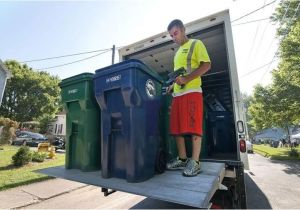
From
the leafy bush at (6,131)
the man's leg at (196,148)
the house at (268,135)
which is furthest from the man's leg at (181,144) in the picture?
the house at (268,135)

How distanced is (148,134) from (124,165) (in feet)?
1.20

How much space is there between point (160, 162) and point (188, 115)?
0.57m

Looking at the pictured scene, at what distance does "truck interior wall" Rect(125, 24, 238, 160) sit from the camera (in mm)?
4439

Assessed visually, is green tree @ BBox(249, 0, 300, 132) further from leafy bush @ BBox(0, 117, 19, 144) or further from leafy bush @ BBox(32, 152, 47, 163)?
leafy bush @ BBox(0, 117, 19, 144)

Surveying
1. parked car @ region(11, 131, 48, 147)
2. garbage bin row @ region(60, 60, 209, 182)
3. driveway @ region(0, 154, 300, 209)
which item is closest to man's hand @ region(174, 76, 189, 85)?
garbage bin row @ region(60, 60, 209, 182)

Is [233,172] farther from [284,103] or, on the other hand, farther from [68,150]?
[284,103]

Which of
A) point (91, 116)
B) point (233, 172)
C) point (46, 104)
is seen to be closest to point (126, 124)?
point (91, 116)

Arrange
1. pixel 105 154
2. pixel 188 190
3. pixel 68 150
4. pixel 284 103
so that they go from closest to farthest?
pixel 188 190 → pixel 105 154 → pixel 68 150 → pixel 284 103

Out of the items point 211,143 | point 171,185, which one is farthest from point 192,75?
point 211,143

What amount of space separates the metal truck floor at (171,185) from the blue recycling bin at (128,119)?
100mm

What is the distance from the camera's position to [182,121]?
2.49m

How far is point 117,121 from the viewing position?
2254 millimetres

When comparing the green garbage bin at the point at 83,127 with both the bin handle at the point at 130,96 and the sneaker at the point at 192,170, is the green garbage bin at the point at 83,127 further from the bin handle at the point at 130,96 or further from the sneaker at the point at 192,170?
the sneaker at the point at 192,170

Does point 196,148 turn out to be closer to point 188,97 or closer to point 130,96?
point 188,97
